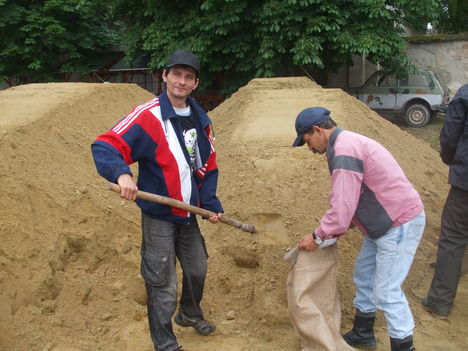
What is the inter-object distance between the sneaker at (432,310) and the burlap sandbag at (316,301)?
105cm

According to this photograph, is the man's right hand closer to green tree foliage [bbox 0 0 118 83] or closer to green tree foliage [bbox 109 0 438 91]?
green tree foliage [bbox 109 0 438 91]

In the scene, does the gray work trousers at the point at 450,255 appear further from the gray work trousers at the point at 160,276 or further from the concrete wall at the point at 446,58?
the concrete wall at the point at 446,58

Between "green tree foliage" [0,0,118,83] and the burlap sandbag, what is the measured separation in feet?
38.9

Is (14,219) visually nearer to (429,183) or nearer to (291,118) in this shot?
(291,118)

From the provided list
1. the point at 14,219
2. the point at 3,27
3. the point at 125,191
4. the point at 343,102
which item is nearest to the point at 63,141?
the point at 14,219

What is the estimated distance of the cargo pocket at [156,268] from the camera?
115 inches

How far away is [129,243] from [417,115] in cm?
1075

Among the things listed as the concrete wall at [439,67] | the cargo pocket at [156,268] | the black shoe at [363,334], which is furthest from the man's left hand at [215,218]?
the concrete wall at [439,67]

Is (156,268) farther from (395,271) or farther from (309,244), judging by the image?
(395,271)

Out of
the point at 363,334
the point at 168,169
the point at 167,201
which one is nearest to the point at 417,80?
the point at 363,334

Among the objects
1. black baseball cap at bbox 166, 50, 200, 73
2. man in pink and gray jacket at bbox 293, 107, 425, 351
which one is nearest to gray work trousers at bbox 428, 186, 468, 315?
man in pink and gray jacket at bbox 293, 107, 425, 351

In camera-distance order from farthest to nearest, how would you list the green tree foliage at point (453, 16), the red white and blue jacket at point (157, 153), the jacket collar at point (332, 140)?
1. the green tree foliage at point (453, 16)
2. the jacket collar at point (332, 140)
3. the red white and blue jacket at point (157, 153)

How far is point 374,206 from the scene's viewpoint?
9.18ft

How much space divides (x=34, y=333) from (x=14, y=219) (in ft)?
3.31
